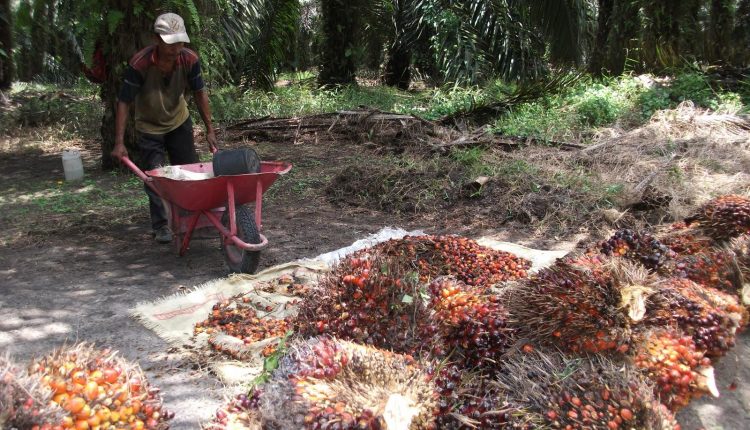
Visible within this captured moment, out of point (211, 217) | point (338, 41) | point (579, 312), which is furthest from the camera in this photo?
point (338, 41)

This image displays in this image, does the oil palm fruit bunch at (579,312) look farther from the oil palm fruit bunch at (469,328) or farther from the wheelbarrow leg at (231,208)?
the wheelbarrow leg at (231,208)

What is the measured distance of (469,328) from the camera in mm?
2354

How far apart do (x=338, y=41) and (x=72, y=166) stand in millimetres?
6399

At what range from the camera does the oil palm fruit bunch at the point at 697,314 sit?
2422mm

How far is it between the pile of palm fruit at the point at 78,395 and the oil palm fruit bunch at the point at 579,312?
1.30 metres

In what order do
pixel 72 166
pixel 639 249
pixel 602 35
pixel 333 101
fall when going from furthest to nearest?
pixel 333 101, pixel 602 35, pixel 72 166, pixel 639 249

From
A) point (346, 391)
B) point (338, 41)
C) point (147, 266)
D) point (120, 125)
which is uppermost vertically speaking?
point (338, 41)

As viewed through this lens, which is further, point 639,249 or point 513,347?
point 639,249

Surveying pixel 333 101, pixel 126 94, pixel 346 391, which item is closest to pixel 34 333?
pixel 126 94

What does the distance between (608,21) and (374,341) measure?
33.5 ft

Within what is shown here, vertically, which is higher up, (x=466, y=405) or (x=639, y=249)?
(x=639, y=249)

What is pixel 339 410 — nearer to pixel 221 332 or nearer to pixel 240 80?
pixel 221 332

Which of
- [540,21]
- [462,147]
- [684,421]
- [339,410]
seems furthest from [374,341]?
[540,21]

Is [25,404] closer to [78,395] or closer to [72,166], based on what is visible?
[78,395]
